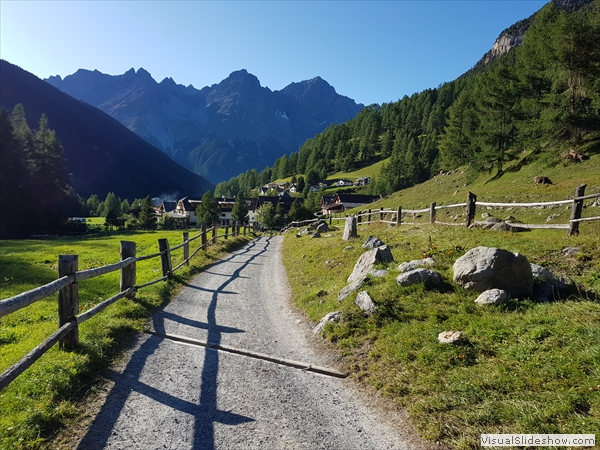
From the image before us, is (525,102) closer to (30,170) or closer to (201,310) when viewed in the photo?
(201,310)

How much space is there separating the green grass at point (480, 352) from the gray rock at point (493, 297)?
0.61 feet

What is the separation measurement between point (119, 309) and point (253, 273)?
8.57m

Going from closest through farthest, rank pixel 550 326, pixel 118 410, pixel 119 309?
pixel 118 410 → pixel 550 326 → pixel 119 309

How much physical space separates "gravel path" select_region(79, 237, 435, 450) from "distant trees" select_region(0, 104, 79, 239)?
232 feet

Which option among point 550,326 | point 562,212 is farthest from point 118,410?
point 562,212

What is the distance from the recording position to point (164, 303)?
10.4 m

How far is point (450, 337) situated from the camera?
6.11m

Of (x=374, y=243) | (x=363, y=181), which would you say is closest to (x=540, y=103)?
(x=374, y=243)

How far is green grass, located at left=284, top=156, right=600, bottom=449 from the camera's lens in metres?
4.14

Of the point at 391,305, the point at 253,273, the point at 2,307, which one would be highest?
the point at 2,307

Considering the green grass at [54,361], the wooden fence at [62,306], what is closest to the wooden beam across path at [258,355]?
the green grass at [54,361]

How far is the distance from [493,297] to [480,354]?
79.7 inches

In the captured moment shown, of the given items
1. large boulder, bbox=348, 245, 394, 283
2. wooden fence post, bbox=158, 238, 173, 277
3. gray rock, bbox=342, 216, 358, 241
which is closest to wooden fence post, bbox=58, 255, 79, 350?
wooden fence post, bbox=158, 238, 173, 277

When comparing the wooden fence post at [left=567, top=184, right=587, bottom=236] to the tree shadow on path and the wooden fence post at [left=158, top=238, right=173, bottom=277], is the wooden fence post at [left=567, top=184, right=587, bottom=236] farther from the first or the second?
the wooden fence post at [left=158, top=238, right=173, bottom=277]
